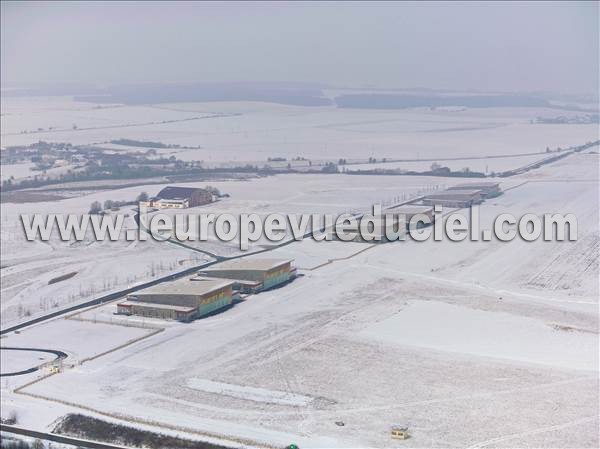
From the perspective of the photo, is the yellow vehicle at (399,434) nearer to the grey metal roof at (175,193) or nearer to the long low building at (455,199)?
the long low building at (455,199)

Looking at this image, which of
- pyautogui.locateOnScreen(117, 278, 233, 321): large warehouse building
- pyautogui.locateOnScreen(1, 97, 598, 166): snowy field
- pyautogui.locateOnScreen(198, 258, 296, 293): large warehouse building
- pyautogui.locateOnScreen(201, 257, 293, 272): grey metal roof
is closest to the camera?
pyautogui.locateOnScreen(117, 278, 233, 321): large warehouse building

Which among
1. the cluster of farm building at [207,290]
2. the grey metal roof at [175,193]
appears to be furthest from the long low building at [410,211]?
the cluster of farm building at [207,290]

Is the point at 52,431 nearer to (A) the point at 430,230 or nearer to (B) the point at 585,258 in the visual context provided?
(B) the point at 585,258

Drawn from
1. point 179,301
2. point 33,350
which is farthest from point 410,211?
point 33,350

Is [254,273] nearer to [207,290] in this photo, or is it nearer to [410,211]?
[207,290]

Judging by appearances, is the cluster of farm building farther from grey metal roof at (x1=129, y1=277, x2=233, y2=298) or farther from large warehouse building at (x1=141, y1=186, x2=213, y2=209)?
large warehouse building at (x1=141, y1=186, x2=213, y2=209)

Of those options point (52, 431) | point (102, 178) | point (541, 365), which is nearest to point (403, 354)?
point (541, 365)

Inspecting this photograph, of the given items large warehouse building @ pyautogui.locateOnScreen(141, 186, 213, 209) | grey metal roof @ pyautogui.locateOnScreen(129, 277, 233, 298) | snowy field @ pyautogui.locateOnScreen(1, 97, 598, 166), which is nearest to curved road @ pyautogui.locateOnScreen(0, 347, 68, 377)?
grey metal roof @ pyautogui.locateOnScreen(129, 277, 233, 298)
